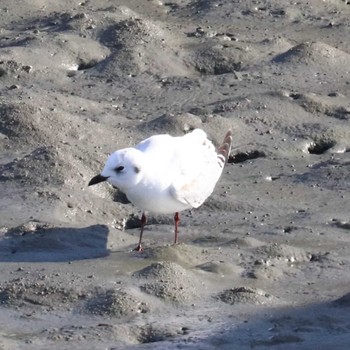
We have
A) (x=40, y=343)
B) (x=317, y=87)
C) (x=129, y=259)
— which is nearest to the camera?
(x=40, y=343)

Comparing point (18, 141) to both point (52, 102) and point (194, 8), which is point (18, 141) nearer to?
point (52, 102)

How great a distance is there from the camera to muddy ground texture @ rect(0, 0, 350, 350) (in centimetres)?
630

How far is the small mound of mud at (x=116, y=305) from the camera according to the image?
6301 millimetres

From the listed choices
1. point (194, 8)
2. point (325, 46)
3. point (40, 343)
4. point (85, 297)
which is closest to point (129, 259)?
point (85, 297)

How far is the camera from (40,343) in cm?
595

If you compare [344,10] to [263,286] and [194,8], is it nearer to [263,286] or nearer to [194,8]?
[194,8]

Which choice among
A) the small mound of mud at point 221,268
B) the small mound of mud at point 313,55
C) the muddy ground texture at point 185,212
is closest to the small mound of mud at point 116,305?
the muddy ground texture at point 185,212

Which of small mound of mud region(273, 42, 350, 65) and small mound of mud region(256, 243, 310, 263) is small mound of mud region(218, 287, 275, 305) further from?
small mound of mud region(273, 42, 350, 65)

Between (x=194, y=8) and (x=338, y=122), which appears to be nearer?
(x=338, y=122)

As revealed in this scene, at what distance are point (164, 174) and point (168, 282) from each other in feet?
2.91

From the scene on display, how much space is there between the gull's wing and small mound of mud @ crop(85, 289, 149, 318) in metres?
0.99

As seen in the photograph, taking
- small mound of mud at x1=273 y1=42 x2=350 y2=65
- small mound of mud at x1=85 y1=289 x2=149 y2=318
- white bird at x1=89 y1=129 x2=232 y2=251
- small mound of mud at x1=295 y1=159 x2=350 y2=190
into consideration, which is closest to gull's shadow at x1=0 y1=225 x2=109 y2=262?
white bird at x1=89 y1=129 x2=232 y2=251

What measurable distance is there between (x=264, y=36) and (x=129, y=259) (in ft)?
13.6

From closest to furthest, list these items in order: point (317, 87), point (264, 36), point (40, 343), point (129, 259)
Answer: point (40, 343)
point (129, 259)
point (317, 87)
point (264, 36)
